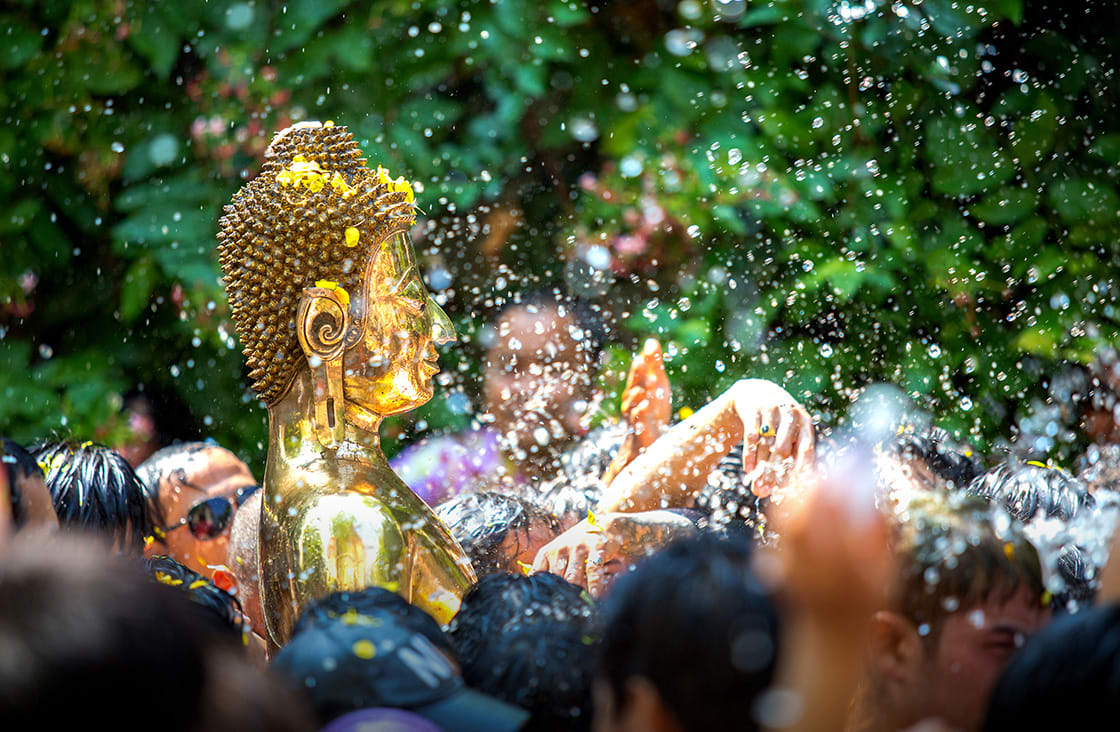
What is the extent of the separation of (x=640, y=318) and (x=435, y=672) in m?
3.77

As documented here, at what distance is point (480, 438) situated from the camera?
4.98 m

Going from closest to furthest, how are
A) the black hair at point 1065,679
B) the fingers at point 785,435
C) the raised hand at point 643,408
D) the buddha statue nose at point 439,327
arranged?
the black hair at point 1065,679 < the buddha statue nose at point 439,327 < the fingers at point 785,435 < the raised hand at point 643,408

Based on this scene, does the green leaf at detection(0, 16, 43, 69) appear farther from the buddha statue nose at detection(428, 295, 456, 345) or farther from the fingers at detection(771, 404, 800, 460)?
the fingers at detection(771, 404, 800, 460)

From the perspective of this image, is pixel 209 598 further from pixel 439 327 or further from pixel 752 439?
pixel 752 439

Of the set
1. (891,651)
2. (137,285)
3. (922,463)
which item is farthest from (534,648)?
(137,285)

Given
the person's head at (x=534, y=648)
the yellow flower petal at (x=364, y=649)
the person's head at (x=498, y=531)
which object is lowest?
the person's head at (x=498, y=531)

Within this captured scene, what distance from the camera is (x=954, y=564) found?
65.6 inches

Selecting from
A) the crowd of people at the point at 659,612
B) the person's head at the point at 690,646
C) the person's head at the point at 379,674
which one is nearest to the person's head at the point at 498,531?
the crowd of people at the point at 659,612

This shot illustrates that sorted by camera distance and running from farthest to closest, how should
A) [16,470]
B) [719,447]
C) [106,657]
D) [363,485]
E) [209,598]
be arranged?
1. [719,447]
2. [363,485]
3. [16,470]
4. [209,598]
5. [106,657]

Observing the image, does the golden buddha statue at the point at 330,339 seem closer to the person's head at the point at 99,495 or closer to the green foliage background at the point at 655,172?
the person's head at the point at 99,495

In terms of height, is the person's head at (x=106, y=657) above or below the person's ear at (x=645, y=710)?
above

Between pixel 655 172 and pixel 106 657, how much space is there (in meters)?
4.66

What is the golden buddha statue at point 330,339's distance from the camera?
221cm

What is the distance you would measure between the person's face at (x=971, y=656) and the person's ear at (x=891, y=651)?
0.02m
